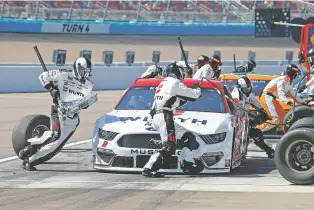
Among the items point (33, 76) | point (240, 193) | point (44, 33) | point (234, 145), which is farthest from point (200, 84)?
point (44, 33)

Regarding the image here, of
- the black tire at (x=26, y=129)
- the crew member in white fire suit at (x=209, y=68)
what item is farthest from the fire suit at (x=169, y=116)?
the crew member in white fire suit at (x=209, y=68)

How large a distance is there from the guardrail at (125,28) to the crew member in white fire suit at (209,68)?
81.0ft

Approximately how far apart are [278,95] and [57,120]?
6146 millimetres

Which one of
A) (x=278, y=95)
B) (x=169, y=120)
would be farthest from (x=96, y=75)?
(x=169, y=120)

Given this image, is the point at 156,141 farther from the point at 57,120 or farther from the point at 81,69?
the point at 81,69

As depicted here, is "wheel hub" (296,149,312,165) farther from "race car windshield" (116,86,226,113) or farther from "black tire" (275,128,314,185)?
"race car windshield" (116,86,226,113)

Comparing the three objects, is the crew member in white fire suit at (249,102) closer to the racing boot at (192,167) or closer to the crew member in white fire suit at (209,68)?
the crew member in white fire suit at (209,68)

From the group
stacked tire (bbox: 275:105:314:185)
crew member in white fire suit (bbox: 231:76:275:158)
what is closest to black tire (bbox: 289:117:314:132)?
stacked tire (bbox: 275:105:314:185)

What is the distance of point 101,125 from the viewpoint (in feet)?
45.5

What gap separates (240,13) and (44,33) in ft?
29.1

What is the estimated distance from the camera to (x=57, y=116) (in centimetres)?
1456

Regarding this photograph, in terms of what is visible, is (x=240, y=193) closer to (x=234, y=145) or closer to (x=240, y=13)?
(x=234, y=145)

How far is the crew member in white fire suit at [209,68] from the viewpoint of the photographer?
19188 millimetres

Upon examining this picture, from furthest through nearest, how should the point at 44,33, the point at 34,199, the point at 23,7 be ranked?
the point at 44,33 → the point at 23,7 → the point at 34,199
